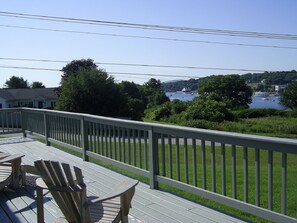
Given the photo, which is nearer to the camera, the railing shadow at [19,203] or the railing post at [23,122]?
the railing shadow at [19,203]

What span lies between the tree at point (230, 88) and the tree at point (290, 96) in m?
9.84

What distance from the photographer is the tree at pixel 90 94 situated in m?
32.5

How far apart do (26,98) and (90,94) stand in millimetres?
27204

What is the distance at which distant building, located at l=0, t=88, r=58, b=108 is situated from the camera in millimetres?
54938

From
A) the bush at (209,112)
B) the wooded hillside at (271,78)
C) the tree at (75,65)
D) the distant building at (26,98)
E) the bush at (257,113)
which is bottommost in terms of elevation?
the bush at (257,113)

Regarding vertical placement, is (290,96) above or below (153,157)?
below

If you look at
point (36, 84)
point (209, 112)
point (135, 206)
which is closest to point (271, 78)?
point (209, 112)

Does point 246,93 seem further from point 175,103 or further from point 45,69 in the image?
point 45,69

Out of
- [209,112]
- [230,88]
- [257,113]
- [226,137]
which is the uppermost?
[226,137]

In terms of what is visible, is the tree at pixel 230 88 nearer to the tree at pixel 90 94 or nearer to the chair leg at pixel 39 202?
the tree at pixel 90 94

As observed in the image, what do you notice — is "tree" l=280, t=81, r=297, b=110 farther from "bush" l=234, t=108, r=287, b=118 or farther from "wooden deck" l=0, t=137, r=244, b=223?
"wooden deck" l=0, t=137, r=244, b=223

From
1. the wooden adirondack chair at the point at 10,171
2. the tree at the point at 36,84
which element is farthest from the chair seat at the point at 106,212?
the tree at the point at 36,84

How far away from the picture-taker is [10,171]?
565cm

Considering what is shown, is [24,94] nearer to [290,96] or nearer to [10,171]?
[290,96]
